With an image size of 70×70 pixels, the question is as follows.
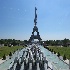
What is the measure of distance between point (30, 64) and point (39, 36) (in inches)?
3152

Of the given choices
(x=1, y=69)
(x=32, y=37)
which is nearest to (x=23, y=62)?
(x=1, y=69)

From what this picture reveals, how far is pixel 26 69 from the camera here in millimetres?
18391

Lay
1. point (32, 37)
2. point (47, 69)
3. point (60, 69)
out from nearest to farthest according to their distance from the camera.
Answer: point (47, 69) → point (60, 69) → point (32, 37)

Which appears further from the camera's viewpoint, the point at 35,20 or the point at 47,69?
the point at 35,20

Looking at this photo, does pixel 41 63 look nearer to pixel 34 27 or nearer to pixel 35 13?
pixel 34 27

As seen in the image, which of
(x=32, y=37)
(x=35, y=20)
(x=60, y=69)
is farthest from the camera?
(x=35, y=20)

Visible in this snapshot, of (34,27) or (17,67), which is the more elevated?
(34,27)

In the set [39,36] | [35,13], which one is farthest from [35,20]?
[39,36]

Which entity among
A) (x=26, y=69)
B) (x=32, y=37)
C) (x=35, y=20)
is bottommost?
(x=26, y=69)

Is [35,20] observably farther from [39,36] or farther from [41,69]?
[41,69]

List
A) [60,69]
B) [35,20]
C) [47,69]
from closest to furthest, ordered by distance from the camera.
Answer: [47,69]
[60,69]
[35,20]

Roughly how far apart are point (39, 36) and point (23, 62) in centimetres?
7911

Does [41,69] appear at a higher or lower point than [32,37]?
lower

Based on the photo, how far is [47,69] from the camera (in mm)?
16391
